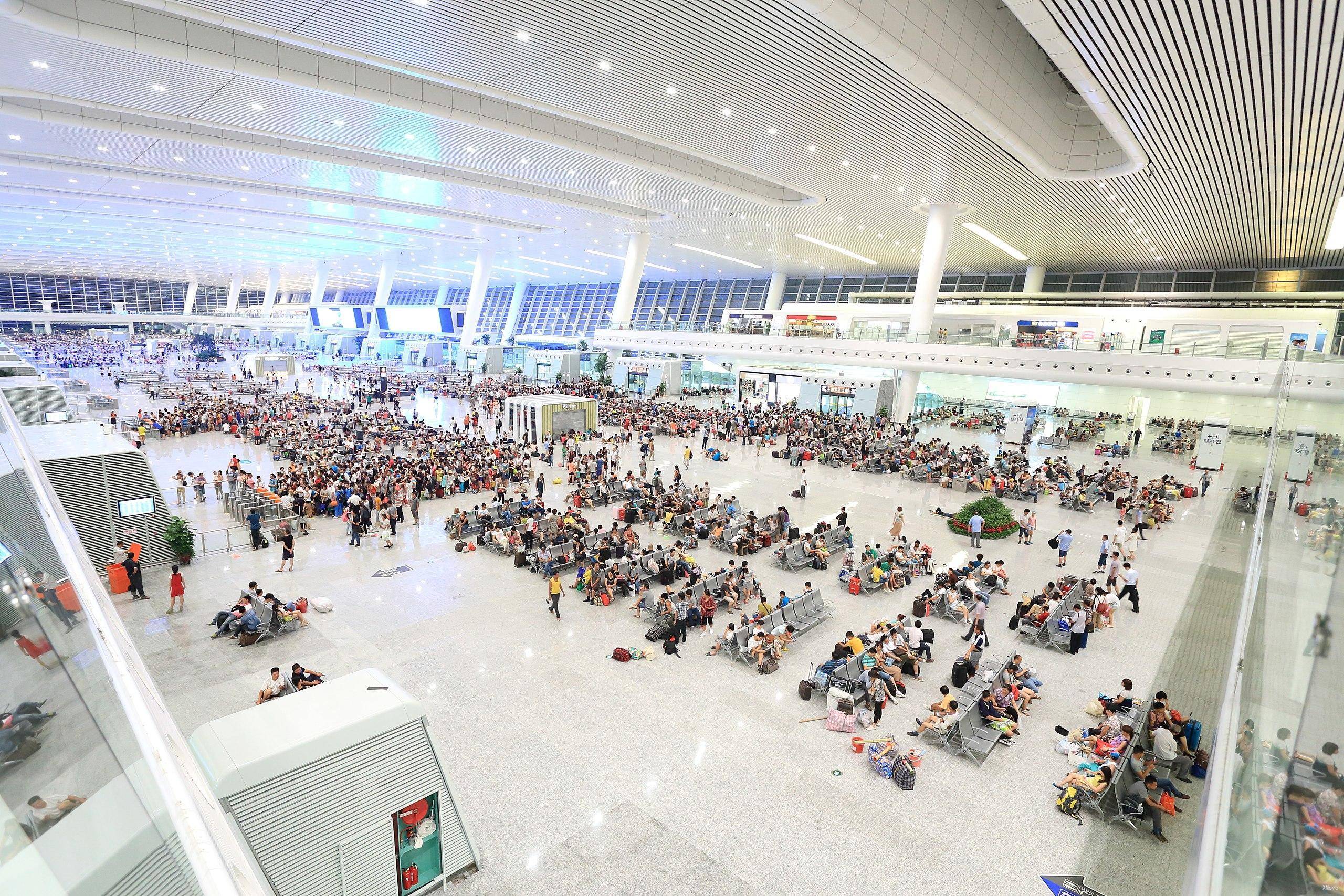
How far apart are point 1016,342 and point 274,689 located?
28.6 m

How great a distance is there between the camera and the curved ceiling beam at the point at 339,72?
13.6 meters

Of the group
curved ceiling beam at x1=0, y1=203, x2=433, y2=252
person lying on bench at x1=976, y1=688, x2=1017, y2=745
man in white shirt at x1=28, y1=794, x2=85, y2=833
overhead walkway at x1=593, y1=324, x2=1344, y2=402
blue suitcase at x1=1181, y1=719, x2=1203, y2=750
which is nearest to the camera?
man in white shirt at x1=28, y1=794, x2=85, y2=833

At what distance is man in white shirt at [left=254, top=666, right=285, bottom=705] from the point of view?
7727 millimetres

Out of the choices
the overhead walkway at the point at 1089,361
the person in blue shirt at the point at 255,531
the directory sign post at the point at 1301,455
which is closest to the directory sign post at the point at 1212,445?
the overhead walkway at the point at 1089,361

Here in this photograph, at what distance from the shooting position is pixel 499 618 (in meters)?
10.8

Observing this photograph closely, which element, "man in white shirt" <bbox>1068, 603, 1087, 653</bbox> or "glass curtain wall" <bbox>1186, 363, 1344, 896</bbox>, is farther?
"man in white shirt" <bbox>1068, 603, 1087, 653</bbox>

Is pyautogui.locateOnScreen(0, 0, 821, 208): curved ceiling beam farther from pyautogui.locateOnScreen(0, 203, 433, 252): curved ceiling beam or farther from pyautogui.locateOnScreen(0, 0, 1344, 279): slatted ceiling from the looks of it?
pyautogui.locateOnScreen(0, 203, 433, 252): curved ceiling beam

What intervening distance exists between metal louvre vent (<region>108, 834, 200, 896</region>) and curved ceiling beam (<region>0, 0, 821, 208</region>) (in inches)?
615

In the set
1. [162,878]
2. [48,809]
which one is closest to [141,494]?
[48,809]

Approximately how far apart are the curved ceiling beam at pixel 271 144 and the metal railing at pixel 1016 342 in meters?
10.0

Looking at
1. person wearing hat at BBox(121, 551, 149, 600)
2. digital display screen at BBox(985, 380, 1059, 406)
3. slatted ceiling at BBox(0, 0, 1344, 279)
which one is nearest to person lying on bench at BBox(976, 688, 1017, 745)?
slatted ceiling at BBox(0, 0, 1344, 279)

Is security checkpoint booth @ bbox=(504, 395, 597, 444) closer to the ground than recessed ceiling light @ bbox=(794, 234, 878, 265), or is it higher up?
closer to the ground

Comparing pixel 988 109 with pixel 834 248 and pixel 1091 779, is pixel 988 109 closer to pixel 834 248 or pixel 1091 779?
pixel 1091 779

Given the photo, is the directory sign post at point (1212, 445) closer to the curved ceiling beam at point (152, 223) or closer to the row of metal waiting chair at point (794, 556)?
the row of metal waiting chair at point (794, 556)
